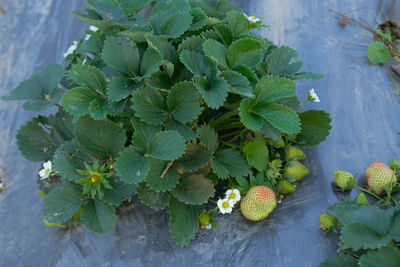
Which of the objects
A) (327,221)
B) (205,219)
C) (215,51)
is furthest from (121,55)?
(327,221)

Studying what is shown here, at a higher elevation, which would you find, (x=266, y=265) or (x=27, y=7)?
(x=27, y=7)

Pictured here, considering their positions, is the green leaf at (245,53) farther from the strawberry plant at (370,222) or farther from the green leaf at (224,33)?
the strawberry plant at (370,222)

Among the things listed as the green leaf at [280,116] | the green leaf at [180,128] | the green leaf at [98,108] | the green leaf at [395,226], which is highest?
the green leaf at [280,116]

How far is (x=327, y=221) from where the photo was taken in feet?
4.02

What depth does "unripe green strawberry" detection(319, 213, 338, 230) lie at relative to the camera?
122 centimetres

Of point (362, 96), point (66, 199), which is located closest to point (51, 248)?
point (66, 199)

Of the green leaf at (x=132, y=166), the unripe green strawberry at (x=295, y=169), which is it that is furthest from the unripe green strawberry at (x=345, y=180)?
the green leaf at (x=132, y=166)

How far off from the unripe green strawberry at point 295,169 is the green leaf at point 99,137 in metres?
0.59

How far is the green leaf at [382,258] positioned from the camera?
0.98 meters

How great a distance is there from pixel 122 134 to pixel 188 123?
23cm

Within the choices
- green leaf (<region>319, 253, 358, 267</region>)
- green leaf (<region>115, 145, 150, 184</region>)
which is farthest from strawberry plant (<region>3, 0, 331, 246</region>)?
green leaf (<region>319, 253, 358, 267</region>)

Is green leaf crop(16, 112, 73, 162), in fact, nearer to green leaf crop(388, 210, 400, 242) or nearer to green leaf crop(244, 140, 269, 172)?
green leaf crop(244, 140, 269, 172)

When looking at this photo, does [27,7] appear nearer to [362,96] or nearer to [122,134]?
[122,134]

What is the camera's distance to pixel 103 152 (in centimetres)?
125
